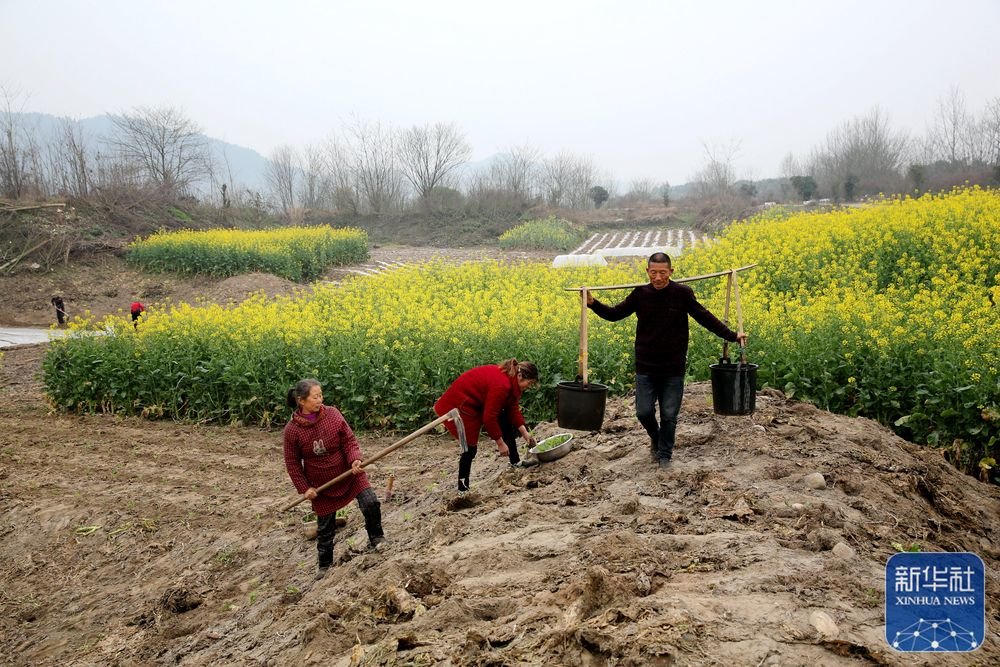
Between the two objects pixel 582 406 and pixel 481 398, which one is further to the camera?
pixel 481 398

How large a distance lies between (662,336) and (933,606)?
2644 millimetres

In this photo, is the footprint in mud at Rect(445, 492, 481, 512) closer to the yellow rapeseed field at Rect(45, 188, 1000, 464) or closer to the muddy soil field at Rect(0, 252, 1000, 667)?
the muddy soil field at Rect(0, 252, 1000, 667)

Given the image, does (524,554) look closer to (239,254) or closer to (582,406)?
(582,406)

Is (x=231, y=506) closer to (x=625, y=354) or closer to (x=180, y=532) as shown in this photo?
(x=180, y=532)

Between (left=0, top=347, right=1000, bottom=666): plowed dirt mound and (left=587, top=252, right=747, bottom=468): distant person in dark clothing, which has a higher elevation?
(left=587, top=252, right=747, bottom=468): distant person in dark clothing

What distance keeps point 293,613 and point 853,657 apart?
2976 mm

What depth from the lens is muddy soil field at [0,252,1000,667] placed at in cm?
289

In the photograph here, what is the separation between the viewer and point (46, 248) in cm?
2417

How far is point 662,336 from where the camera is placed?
5.09 meters

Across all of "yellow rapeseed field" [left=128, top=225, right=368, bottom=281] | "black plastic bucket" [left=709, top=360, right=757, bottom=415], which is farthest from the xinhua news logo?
"yellow rapeseed field" [left=128, top=225, right=368, bottom=281]

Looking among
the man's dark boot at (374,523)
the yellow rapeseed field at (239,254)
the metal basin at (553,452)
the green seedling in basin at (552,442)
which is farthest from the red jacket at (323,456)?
the yellow rapeseed field at (239,254)

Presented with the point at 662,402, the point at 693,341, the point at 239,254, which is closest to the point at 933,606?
the point at 662,402

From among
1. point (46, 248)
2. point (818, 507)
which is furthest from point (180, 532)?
point (46, 248)

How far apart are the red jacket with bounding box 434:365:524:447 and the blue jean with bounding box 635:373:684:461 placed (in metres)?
0.99
